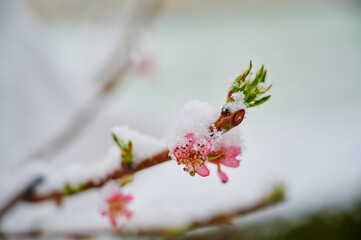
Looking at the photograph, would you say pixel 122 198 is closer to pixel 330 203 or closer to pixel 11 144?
pixel 11 144

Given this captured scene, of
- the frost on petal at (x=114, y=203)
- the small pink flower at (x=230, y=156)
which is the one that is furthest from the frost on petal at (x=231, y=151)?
the frost on petal at (x=114, y=203)

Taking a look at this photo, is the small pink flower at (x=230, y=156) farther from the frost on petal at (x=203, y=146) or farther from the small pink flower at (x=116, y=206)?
the small pink flower at (x=116, y=206)

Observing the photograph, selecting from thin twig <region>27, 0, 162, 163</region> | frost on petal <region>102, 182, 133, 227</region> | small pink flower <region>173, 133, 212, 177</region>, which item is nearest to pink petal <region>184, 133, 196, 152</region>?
small pink flower <region>173, 133, 212, 177</region>

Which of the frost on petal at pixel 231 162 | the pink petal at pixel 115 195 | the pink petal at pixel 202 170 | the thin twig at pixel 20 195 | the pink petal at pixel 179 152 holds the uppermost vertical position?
the thin twig at pixel 20 195

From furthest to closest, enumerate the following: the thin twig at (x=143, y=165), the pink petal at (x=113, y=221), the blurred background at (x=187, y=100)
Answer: the blurred background at (x=187, y=100), the pink petal at (x=113, y=221), the thin twig at (x=143, y=165)

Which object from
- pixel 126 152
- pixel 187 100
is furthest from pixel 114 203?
pixel 187 100

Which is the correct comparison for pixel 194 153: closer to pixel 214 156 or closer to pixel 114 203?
pixel 214 156

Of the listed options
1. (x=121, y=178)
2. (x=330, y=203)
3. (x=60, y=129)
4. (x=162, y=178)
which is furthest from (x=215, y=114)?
(x=330, y=203)
